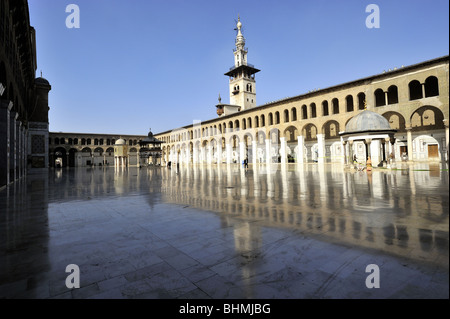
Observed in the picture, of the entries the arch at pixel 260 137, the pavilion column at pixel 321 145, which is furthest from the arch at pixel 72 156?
the pavilion column at pixel 321 145

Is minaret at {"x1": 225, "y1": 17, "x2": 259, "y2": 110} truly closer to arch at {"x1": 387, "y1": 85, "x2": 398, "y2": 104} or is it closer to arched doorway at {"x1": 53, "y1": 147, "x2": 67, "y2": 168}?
arch at {"x1": 387, "y1": 85, "x2": 398, "y2": 104}

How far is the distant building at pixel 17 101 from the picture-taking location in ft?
39.9

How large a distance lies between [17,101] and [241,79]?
50.5 m

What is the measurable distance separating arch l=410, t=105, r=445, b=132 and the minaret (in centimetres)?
3956

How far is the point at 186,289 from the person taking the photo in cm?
221

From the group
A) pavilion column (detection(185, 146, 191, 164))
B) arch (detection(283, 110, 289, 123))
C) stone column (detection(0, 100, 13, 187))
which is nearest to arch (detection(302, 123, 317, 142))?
arch (detection(283, 110, 289, 123))

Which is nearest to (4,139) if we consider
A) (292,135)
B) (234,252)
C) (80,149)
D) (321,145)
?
(234,252)

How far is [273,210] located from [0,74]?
16.8m

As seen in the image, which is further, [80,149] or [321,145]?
[80,149]

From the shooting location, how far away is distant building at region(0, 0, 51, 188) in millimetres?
12148

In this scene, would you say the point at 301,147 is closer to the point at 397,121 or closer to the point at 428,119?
the point at 397,121

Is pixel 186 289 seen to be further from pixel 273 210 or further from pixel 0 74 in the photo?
pixel 0 74

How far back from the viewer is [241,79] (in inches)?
2425
